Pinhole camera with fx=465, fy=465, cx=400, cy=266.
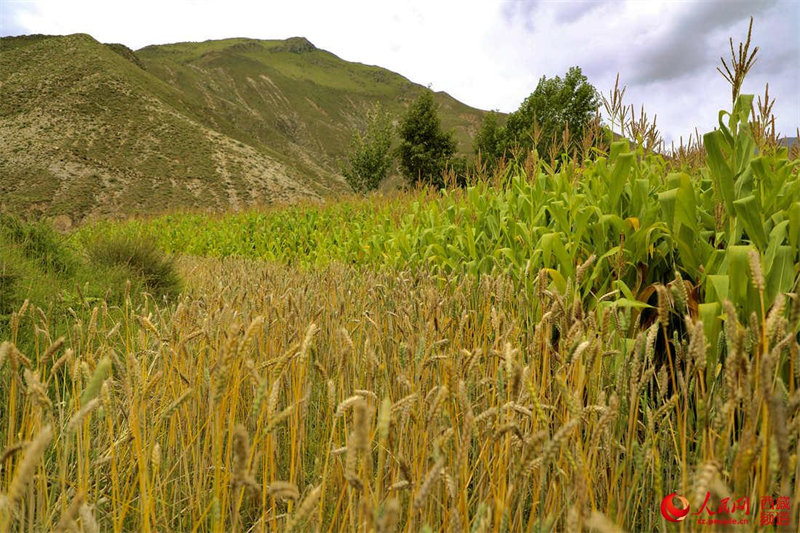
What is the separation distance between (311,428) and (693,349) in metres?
1.39

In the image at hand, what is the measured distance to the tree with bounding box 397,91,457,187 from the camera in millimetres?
28297

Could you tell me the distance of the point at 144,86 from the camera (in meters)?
36.5

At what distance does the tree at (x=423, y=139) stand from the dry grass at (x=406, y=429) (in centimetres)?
2656

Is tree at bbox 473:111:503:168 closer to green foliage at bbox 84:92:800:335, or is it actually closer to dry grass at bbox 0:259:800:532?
green foliage at bbox 84:92:800:335

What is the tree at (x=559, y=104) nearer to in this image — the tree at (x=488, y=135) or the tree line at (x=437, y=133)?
the tree line at (x=437, y=133)

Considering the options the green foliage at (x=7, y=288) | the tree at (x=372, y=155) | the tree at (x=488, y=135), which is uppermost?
the tree at (x=488, y=135)

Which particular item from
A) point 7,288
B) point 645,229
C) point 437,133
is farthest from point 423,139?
point 645,229

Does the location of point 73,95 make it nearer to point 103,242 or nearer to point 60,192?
point 60,192

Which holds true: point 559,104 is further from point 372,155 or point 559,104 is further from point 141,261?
point 141,261

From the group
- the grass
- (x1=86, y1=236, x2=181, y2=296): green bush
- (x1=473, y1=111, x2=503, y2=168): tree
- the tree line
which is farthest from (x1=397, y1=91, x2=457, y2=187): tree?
the grass

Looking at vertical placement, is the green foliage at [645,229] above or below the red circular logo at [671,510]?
above

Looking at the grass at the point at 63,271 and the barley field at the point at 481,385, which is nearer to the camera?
the barley field at the point at 481,385

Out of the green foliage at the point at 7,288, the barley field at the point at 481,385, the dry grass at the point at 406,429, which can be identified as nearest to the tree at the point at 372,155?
the barley field at the point at 481,385

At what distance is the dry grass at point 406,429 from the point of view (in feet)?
2.14
